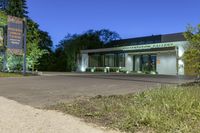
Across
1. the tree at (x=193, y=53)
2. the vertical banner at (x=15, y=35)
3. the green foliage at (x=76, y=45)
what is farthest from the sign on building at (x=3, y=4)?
the tree at (x=193, y=53)

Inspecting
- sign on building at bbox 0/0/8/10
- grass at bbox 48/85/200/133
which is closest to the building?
sign on building at bbox 0/0/8/10

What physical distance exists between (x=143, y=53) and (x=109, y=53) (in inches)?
240

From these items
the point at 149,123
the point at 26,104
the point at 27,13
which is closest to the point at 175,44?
the point at 27,13

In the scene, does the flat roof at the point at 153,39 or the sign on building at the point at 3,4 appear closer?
the flat roof at the point at 153,39

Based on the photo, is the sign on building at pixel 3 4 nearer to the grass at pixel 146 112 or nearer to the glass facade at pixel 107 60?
the glass facade at pixel 107 60

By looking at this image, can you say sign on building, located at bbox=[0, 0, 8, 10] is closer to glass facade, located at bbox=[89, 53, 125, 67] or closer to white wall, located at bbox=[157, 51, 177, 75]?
glass facade, located at bbox=[89, 53, 125, 67]

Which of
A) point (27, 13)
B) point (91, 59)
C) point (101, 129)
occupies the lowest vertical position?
point (101, 129)

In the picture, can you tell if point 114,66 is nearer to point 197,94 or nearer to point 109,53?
point 109,53

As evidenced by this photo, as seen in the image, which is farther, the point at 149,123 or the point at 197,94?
the point at 197,94

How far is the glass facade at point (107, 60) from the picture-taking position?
4241 cm

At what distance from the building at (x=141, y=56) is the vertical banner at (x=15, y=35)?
14872 mm

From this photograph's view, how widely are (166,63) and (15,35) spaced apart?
1752cm

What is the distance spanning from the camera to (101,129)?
672 centimetres

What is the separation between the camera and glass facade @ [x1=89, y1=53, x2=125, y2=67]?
42.4 metres
